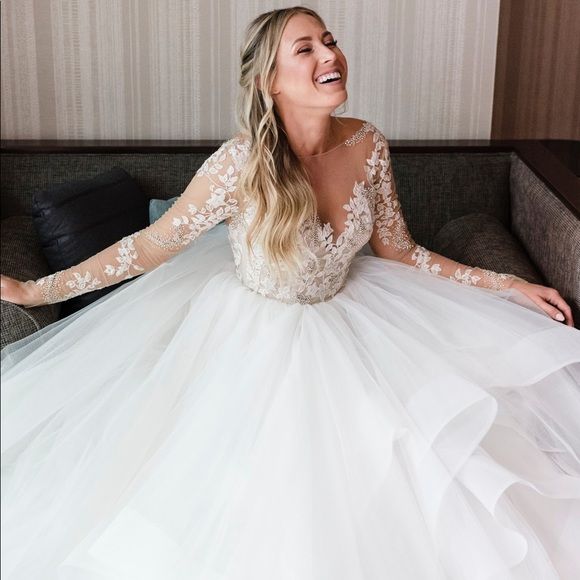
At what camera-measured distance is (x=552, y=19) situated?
367cm

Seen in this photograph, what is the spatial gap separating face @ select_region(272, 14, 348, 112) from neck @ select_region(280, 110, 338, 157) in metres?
0.07

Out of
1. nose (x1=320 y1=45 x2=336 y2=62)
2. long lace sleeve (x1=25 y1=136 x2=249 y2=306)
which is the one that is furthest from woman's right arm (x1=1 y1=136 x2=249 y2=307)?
nose (x1=320 y1=45 x2=336 y2=62)

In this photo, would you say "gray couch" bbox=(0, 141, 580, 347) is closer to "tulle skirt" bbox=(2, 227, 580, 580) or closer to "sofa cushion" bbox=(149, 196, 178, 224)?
"sofa cushion" bbox=(149, 196, 178, 224)

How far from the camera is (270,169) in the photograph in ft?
6.08

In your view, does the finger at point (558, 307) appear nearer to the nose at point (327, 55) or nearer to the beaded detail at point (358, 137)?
the beaded detail at point (358, 137)

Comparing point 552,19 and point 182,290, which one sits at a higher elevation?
point 552,19

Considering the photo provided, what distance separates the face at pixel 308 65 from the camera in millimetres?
1848

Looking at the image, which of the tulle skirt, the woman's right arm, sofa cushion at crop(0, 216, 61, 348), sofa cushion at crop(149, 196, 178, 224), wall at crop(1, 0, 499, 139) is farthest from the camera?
wall at crop(1, 0, 499, 139)

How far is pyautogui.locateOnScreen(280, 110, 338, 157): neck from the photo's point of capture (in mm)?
1949

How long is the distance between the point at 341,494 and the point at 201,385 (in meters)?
0.33

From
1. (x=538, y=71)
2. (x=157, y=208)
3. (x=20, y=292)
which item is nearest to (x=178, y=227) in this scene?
(x=20, y=292)

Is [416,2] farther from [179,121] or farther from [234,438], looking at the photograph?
[234,438]

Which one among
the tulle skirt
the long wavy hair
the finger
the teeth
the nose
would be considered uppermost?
the nose

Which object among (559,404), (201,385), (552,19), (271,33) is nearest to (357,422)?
(201,385)
